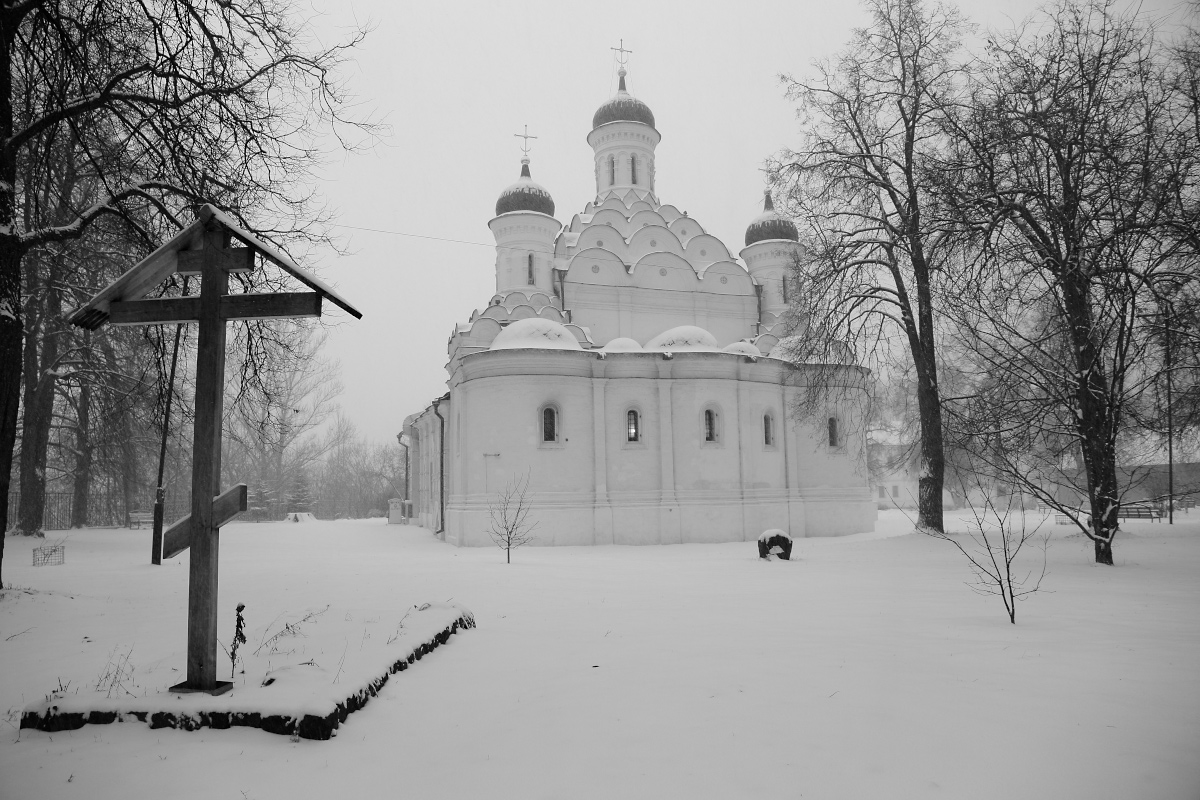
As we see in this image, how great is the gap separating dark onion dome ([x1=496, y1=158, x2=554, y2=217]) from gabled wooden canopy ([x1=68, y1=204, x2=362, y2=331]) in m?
22.0

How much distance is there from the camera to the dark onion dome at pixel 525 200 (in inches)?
1025

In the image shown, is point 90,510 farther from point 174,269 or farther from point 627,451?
point 174,269

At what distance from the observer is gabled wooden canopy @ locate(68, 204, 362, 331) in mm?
4434

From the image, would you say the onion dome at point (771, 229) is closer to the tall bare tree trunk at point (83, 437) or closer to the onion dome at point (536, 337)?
the onion dome at point (536, 337)

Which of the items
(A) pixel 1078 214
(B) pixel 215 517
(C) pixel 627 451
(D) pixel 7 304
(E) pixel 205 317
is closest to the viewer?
(B) pixel 215 517

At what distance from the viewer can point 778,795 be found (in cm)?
309

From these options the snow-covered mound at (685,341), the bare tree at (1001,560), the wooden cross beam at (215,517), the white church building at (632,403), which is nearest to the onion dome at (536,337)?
the white church building at (632,403)

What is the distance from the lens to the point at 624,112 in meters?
28.2

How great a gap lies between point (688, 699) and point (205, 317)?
366 centimetres

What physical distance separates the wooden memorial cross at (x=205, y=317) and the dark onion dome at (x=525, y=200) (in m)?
22.0

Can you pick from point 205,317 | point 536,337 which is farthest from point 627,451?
point 205,317

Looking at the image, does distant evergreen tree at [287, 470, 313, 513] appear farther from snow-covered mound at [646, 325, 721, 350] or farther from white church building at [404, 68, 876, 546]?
snow-covered mound at [646, 325, 721, 350]

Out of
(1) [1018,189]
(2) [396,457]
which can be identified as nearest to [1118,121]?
(1) [1018,189]

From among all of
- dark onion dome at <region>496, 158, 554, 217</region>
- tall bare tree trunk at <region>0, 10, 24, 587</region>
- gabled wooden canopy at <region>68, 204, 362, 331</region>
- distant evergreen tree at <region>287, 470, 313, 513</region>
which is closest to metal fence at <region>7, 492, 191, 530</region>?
distant evergreen tree at <region>287, 470, 313, 513</region>
